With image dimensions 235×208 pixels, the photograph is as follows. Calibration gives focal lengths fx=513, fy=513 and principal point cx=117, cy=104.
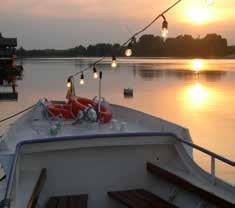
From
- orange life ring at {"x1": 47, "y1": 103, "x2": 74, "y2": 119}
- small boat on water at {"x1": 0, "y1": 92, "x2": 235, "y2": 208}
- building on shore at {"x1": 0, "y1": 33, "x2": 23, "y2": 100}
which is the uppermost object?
building on shore at {"x1": 0, "y1": 33, "x2": 23, "y2": 100}

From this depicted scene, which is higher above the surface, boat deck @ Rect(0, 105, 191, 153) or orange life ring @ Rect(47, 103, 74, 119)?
orange life ring @ Rect(47, 103, 74, 119)

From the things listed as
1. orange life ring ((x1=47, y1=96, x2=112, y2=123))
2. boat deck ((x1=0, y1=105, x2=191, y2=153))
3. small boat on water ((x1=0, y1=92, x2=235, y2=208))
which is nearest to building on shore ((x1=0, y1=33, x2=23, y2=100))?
orange life ring ((x1=47, y1=96, x2=112, y2=123))

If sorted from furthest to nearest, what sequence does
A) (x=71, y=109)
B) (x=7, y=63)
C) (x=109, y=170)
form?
(x=7, y=63) < (x=71, y=109) < (x=109, y=170)

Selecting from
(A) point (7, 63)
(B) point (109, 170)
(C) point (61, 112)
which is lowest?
(B) point (109, 170)

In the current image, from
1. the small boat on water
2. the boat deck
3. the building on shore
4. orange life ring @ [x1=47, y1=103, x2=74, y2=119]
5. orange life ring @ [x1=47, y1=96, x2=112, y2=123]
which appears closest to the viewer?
the small boat on water

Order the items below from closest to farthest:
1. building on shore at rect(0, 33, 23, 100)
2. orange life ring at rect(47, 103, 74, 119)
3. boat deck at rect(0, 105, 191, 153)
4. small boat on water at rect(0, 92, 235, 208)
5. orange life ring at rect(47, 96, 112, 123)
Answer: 1. small boat on water at rect(0, 92, 235, 208)
2. boat deck at rect(0, 105, 191, 153)
3. orange life ring at rect(47, 96, 112, 123)
4. orange life ring at rect(47, 103, 74, 119)
5. building on shore at rect(0, 33, 23, 100)

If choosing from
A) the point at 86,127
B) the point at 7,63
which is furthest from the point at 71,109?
the point at 7,63

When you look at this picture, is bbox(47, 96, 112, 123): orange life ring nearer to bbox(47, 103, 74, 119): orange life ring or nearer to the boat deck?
bbox(47, 103, 74, 119): orange life ring

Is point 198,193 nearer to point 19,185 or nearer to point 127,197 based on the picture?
point 127,197

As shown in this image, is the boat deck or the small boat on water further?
the boat deck

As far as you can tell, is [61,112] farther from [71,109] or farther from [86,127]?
[86,127]

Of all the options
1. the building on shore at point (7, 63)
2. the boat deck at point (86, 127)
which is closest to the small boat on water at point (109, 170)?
the boat deck at point (86, 127)

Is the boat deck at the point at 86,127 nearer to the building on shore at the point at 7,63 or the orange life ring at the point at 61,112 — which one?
the orange life ring at the point at 61,112

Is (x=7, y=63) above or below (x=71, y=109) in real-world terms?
above
